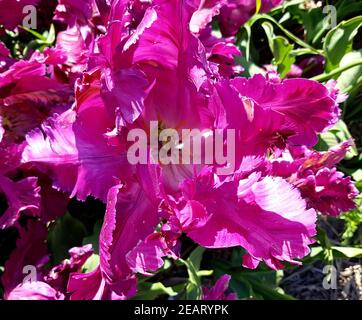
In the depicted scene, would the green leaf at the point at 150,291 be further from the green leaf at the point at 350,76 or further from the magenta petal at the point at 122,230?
the green leaf at the point at 350,76

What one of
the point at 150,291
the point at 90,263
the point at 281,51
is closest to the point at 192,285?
→ the point at 150,291

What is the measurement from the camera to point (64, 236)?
116 centimetres

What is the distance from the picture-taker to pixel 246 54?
1.30 metres

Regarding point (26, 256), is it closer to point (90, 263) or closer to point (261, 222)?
point (90, 263)

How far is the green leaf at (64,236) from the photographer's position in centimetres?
114

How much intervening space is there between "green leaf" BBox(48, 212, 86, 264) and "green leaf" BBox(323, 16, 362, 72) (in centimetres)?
69

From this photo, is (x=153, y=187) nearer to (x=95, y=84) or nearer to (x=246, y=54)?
(x=95, y=84)

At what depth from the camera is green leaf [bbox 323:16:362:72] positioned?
1228mm

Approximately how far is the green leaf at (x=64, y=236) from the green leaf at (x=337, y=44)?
691 millimetres

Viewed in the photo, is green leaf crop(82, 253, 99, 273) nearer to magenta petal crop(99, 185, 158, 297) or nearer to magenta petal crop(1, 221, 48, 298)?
magenta petal crop(1, 221, 48, 298)

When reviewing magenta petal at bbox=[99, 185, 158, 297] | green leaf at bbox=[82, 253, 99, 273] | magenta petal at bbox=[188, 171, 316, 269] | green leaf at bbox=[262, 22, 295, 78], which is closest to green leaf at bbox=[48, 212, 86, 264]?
green leaf at bbox=[82, 253, 99, 273]

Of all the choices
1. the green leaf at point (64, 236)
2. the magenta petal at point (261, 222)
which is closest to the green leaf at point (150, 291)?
the green leaf at point (64, 236)

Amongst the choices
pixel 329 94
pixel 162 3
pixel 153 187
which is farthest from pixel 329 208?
pixel 162 3

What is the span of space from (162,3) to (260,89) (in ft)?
0.60
